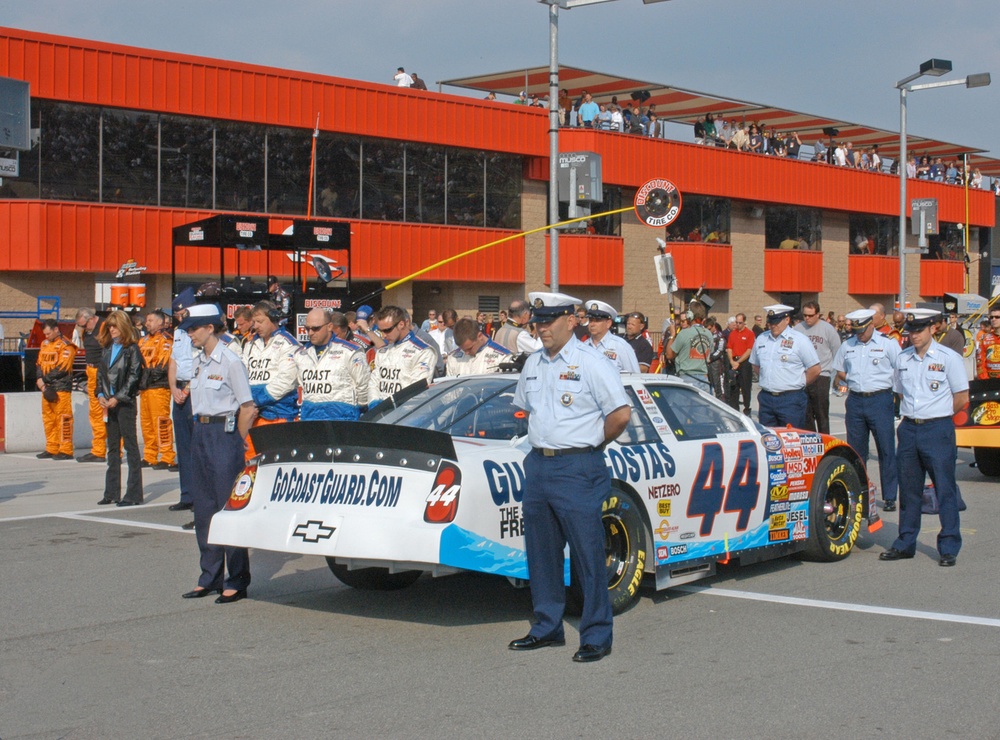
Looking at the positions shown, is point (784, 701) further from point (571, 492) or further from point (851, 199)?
Answer: point (851, 199)

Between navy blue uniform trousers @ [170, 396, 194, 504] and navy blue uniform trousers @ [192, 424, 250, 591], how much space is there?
3.71 meters

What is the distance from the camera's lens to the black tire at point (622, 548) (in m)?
7.10

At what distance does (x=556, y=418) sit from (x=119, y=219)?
21.4 metres

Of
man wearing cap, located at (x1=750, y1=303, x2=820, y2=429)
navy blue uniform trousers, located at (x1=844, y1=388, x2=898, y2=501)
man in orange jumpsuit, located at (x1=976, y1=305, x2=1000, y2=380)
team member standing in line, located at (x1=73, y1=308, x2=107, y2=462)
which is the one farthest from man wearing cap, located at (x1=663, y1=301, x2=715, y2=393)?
team member standing in line, located at (x1=73, y1=308, x2=107, y2=462)

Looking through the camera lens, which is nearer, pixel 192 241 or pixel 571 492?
pixel 571 492

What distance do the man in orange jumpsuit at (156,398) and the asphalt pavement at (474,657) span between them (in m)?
5.36

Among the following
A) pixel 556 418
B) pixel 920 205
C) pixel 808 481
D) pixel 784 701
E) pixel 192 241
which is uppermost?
pixel 920 205

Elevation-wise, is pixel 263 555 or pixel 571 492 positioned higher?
pixel 571 492

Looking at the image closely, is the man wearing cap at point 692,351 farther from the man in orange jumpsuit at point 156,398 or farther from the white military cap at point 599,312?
the man in orange jumpsuit at point 156,398

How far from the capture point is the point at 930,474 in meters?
8.98

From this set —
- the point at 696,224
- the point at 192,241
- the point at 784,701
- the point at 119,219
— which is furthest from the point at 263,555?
the point at 696,224

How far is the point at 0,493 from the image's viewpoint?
43.4 ft

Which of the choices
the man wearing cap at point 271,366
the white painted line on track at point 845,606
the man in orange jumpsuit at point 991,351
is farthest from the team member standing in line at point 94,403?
the man in orange jumpsuit at point 991,351

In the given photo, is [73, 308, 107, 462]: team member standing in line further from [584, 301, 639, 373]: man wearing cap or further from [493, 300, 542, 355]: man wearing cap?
[584, 301, 639, 373]: man wearing cap
